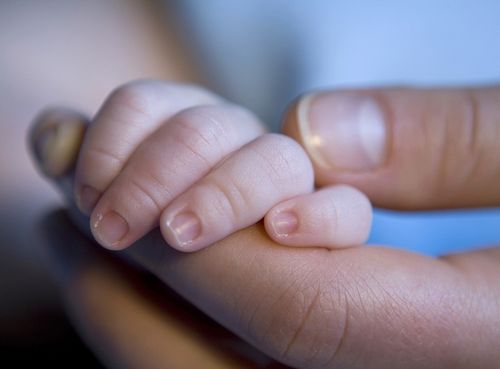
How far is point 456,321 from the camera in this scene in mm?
521

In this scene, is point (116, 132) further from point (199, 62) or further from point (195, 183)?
point (199, 62)

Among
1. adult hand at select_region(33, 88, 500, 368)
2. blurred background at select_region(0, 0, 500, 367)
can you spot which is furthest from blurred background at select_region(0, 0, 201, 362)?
adult hand at select_region(33, 88, 500, 368)

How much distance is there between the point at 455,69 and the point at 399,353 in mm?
1164

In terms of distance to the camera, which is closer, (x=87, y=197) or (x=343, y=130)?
(x=87, y=197)

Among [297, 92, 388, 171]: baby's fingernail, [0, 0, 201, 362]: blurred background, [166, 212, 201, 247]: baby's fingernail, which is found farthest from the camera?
[0, 0, 201, 362]: blurred background

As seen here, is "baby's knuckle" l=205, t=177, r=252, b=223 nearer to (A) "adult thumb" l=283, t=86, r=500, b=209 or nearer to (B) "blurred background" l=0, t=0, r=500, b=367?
(A) "adult thumb" l=283, t=86, r=500, b=209

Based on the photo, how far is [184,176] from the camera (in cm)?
50

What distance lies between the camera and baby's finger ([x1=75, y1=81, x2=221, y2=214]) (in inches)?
20.9

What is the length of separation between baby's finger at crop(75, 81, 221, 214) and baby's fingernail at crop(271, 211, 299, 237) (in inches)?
6.8

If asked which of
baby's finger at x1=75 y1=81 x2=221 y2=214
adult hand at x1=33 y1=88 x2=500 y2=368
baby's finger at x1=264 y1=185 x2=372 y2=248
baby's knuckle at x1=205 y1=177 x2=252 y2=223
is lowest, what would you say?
adult hand at x1=33 y1=88 x2=500 y2=368

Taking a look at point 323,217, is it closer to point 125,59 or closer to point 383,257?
point 383,257

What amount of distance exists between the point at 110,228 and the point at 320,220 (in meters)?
0.21

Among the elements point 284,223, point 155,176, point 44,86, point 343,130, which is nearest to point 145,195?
point 155,176

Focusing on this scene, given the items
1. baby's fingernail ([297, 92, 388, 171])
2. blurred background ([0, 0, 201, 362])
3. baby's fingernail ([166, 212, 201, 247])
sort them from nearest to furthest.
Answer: baby's fingernail ([166, 212, 201, 247]) < baby's fingernail ([297, 92, 388, 171]) < blurred background ([0, 0, 201, 362])
